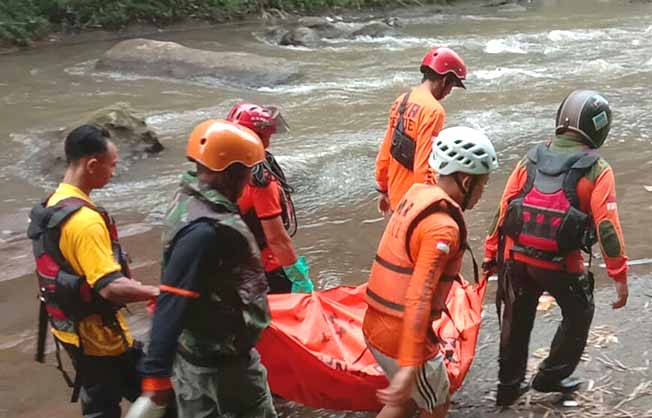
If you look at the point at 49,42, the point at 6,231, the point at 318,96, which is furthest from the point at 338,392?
the point at 49,42

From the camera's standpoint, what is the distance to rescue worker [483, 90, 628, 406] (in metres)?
3.82

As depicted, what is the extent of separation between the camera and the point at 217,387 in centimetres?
305

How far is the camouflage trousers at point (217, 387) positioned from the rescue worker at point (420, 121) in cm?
202

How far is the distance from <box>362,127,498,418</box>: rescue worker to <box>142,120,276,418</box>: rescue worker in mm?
563

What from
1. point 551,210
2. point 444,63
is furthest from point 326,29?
point 551,210

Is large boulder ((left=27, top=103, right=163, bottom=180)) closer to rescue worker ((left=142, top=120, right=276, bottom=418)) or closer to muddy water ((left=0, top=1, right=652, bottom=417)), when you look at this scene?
muddy water ((left=0, top=1, right=652, bottom=417))

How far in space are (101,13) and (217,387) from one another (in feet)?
69.8

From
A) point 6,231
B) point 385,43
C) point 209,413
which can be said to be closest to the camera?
point 209,413

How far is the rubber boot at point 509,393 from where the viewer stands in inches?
172

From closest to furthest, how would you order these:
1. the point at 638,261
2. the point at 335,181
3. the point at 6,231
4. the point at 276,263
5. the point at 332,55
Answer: the point at 276,263, the point at 638,261, the point at 6,231, the point at 335,181, the point at 332,55

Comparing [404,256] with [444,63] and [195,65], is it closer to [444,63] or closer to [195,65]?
[444,63]

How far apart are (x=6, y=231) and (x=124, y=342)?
4.98 meters

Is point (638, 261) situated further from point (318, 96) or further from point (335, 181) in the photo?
point (318, 96)

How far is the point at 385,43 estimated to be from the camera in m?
20.2
